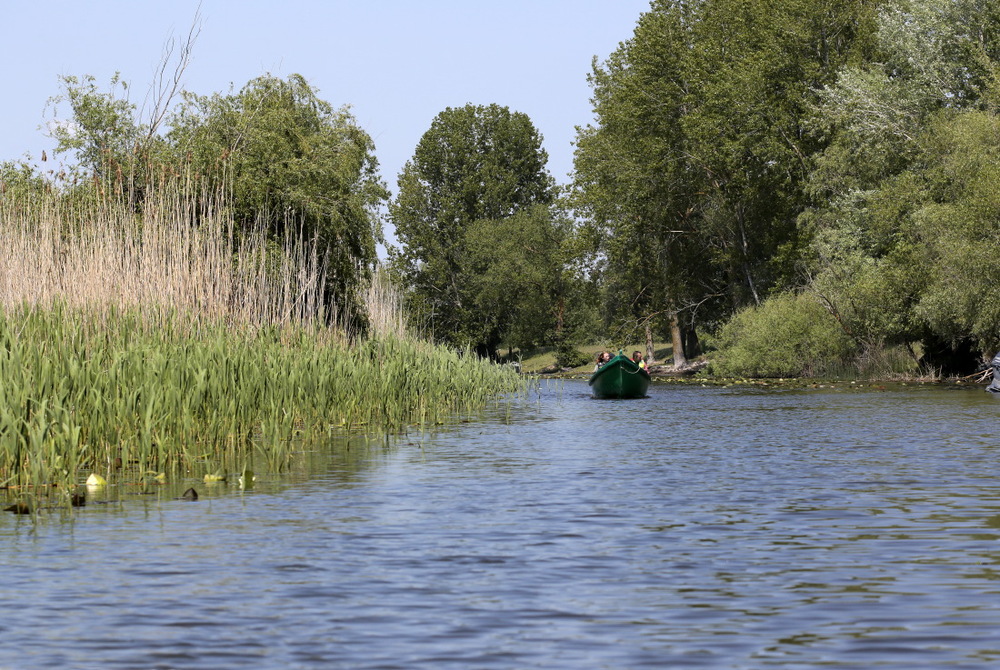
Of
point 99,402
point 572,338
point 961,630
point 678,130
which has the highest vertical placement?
point 678,130

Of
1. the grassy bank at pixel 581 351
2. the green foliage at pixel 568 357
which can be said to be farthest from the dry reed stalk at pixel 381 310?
the green foliage at pixel 568 357

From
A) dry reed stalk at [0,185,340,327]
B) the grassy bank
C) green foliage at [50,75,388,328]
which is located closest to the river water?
dry reed stalk at [0,185,340,327]

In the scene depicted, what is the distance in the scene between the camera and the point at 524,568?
8.37m

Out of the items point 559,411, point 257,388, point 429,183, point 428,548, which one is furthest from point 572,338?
point 428,548

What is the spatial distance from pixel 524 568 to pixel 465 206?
8813 centimetres

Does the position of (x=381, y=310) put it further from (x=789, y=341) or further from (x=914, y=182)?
(x=789, y=341)

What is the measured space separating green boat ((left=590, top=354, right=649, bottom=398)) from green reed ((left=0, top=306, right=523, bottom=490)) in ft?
56.0

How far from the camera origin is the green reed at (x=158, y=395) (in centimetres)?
1148

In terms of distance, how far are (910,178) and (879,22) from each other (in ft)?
24.6

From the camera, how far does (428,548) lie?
914cm

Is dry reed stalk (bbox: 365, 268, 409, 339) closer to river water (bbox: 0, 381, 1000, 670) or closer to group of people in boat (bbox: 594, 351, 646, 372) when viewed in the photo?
group of people in boat (bbox: 594, 351, 646, 372)

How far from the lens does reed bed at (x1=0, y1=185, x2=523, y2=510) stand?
1211 centimetres

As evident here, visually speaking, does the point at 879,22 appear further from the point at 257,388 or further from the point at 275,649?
the point at 275,649

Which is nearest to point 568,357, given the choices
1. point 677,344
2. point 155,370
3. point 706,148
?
point 677,344
